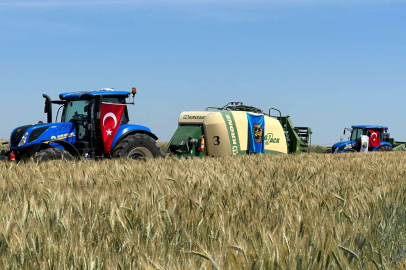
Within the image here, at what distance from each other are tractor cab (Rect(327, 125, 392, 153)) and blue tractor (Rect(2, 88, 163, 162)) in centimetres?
1508

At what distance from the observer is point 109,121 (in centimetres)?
1025

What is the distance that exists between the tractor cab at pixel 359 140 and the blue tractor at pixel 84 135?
49.5ft

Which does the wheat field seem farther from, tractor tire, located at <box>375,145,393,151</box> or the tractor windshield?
tractor tire, located at <box>375,145,393,151</box>

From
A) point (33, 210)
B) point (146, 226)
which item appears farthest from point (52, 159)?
point (146, 226)

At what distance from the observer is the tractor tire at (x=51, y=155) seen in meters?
9.12

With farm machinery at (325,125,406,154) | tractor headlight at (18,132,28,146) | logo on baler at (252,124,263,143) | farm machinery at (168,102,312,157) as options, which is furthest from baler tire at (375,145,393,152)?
tractor headlight at (18,132,28,146)

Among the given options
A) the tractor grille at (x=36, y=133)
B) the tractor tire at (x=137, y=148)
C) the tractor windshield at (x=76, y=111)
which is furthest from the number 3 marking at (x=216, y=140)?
the tractor grille at (x=36, y=133)

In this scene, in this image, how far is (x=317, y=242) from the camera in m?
2.70

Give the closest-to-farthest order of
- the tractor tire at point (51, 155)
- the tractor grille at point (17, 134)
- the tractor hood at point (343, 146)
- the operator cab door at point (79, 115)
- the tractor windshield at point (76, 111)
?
1. the tractor tire at point (51, 155)
2. the tractor grille at point (17, 134)
3. the operator cab door at point (79, 115)
4. the tractor windshield at point (76, 111)
5. the tractor hood at point (343, 146)

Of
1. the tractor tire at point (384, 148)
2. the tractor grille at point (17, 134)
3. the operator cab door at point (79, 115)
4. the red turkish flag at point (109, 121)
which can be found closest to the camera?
the red turkish flag at point (109, 121)

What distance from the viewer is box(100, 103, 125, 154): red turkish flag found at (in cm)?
1010

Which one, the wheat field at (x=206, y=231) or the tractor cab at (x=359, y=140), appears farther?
the tractor cab at (x=359, y=140)

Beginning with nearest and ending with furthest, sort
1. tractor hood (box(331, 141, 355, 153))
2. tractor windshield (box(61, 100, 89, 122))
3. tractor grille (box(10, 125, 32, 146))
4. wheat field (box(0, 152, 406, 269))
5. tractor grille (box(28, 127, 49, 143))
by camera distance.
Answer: wheat field (box(0, 152, 406, 269))
tractor grille (box(28, 127, 49, 143))
tractor grille (box(10, 125, 32, 146))
tractor windshield (box(61, 100, 89, 122))
tractor hood (box(331, 141, 355, 153))

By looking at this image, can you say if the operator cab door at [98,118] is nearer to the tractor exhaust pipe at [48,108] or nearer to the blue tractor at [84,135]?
the blue tractor at [84,135]
